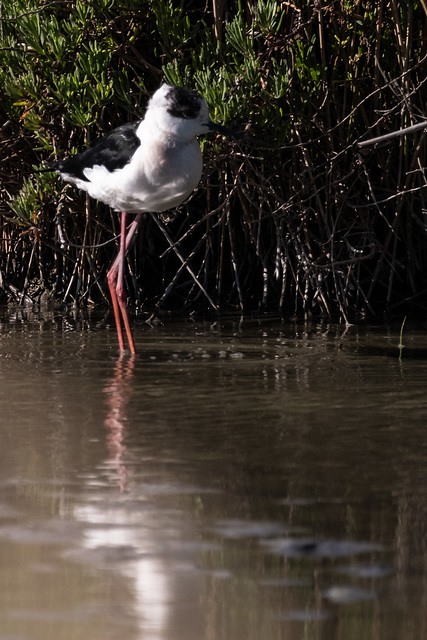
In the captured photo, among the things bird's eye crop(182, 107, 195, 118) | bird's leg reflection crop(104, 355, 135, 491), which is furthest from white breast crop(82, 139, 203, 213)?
bird's leg reflection crop(104, 355, 135, 491)

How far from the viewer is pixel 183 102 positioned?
5.66 metres

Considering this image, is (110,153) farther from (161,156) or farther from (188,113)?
(188,113)

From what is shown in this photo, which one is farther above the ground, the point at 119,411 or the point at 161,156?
the point at 161,156

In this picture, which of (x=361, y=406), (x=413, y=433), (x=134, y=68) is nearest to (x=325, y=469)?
(x=413, y=433)

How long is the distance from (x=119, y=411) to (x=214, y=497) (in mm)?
1202

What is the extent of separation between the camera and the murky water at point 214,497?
2.36 m

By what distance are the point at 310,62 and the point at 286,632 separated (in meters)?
4.81

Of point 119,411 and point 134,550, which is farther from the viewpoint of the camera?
point 119,411

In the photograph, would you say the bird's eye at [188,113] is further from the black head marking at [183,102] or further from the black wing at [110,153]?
the black wing at [110,153]

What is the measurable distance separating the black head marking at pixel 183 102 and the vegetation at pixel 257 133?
0.25 m

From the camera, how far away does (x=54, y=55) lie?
21.6 ft

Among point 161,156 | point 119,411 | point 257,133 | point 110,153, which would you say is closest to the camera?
point 119,411

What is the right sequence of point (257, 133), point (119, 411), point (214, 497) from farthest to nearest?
point (257, 133)
point (119, 411)
point (214, 497)

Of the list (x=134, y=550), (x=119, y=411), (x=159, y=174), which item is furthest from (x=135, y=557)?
(x=159, y=174)
